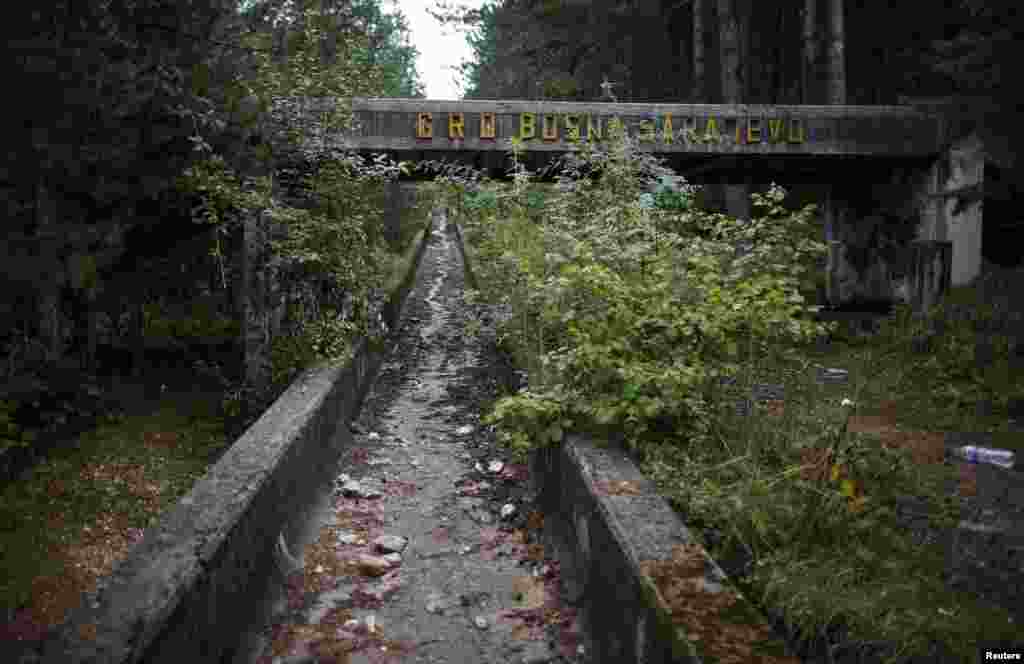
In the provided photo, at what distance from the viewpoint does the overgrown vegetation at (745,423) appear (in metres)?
2.73

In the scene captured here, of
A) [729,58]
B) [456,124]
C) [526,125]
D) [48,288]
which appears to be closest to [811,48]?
[729,58]

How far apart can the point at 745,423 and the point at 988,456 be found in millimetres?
3469

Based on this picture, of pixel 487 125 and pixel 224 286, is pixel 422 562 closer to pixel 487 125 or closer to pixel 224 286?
pixel 224 286

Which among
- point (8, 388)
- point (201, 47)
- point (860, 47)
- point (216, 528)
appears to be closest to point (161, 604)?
point (216, 528)

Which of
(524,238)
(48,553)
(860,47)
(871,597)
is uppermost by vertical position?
(860,47)

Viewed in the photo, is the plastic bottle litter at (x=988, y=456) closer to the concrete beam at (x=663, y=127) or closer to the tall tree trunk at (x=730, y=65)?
the concrete beam at (x=663, y=127)

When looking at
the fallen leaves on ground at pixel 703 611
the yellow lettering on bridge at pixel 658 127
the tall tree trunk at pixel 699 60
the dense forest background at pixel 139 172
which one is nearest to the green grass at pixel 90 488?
the dense forest background at pixel 139 172

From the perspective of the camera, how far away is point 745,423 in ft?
14.1

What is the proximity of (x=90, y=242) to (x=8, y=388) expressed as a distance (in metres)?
1.56

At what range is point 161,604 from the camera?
2.54 meters

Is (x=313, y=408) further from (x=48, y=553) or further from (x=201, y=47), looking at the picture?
(x=201, y=47)

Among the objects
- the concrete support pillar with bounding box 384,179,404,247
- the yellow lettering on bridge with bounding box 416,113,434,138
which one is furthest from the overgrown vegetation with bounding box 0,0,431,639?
the concrete support pillar with bounding box 384,179,404,247

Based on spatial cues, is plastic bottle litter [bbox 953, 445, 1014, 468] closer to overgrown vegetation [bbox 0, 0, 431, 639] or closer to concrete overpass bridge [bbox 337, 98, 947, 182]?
overgrown vegetation [bbox 0, 0, 431, 639]

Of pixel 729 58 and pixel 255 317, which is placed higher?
pixel 729 58
